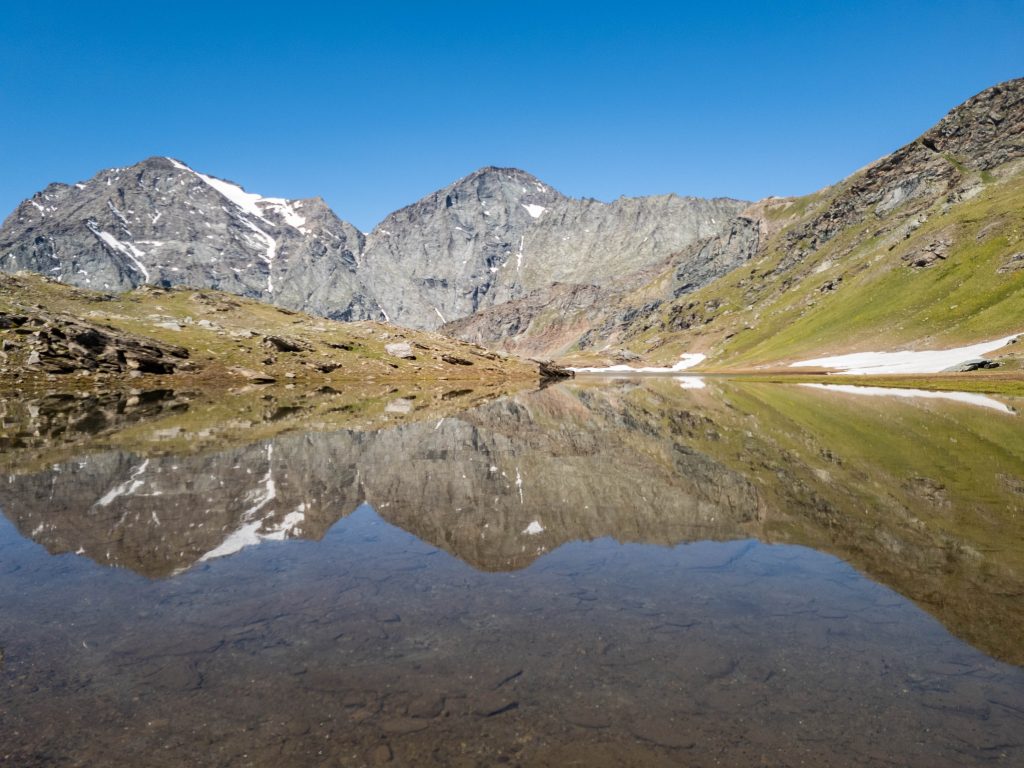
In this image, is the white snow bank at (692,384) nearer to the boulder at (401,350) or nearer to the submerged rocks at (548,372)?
the submerged rocks at (548,372)

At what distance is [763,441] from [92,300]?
142197 millimetres

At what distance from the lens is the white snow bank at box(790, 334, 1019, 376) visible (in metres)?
108

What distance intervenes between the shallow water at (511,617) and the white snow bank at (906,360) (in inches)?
4115

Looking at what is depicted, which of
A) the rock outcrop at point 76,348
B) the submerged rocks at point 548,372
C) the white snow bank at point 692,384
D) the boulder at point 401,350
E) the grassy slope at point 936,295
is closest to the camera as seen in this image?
the rock outcrop at point 76,348

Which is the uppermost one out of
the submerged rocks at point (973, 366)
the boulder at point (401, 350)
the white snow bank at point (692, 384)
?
the boulder at point (401, 350)

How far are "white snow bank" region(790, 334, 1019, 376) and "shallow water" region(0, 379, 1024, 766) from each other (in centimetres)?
10451

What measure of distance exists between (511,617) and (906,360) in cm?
14346

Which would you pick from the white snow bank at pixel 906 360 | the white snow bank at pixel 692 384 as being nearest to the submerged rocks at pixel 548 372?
the white snow bank at pixel 692 384

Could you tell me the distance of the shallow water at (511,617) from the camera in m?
7.82

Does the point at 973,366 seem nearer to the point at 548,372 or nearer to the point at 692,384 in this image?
the point at 692,384

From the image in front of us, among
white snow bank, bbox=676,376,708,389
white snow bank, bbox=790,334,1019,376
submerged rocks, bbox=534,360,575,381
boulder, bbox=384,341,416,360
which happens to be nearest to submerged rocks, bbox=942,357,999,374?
white snow bank, bbox=790,334,1019,376

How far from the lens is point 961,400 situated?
5738 centimetres

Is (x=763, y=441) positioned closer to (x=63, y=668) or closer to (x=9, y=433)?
(x=63, y=668)

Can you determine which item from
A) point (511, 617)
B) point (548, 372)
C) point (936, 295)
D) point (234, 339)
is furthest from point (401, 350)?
point (936, 295)
